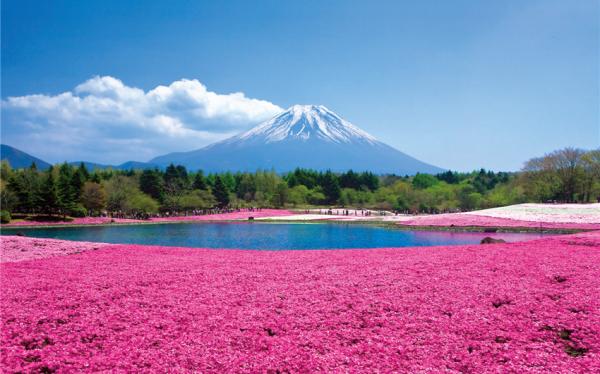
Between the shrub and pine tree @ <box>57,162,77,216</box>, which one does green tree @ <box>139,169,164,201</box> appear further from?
the shrub

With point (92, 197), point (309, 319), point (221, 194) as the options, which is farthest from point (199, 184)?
point (309, 319)

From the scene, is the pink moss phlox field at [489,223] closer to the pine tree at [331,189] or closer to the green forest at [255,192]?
the green forest at [255,192]

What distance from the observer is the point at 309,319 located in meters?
8.80

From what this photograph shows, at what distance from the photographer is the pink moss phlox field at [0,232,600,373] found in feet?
22.4

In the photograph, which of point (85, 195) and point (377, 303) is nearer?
point (377, 303)

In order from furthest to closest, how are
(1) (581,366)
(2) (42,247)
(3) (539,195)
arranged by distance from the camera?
1. (3) (539,195)
2. (2) (42,247)
3. (1) (581,366)

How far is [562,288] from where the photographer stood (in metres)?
10.7

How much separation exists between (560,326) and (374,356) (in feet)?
14.5

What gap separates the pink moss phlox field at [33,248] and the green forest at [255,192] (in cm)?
3761

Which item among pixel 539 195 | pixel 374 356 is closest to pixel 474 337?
pixel 374 356

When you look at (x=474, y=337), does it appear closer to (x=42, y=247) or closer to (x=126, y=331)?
(x=126, y=331)

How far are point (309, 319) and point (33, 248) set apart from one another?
19502mm

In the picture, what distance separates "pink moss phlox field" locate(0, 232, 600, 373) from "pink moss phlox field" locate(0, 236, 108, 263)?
5047mm

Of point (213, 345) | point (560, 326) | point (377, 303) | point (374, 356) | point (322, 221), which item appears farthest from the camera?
point (322, 221)
